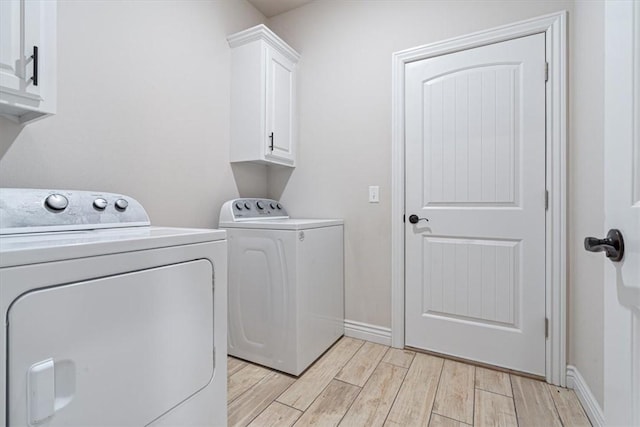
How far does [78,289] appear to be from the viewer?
74 cm

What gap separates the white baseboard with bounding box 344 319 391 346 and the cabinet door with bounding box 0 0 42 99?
211 cm

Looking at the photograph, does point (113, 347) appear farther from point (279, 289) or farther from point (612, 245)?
point (612, 245)

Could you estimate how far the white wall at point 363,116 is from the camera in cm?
160

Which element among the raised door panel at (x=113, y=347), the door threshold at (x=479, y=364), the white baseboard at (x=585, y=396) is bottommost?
the door threshold at (x=479, y=364)

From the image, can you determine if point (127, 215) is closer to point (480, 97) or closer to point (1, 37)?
point (1, 37)

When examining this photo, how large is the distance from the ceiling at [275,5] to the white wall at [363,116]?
0.14 feet

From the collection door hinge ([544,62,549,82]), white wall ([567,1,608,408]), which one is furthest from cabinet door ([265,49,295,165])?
white wall ([567,1,608,408])

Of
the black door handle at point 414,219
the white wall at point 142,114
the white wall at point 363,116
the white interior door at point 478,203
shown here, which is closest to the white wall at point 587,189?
the white wall at point 363,116

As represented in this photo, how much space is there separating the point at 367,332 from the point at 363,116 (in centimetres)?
157

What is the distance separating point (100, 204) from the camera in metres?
1.28

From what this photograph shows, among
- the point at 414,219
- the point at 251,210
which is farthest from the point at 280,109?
the point at 414,219

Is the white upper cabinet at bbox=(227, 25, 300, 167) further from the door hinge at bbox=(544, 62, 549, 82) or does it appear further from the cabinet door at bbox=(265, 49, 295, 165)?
the door hinge at bbox=(544, 62, 549, 82)

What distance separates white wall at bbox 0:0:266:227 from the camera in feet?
4.25

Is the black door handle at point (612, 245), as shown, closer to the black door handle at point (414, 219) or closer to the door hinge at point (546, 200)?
the door hinge at point (546, 200)
